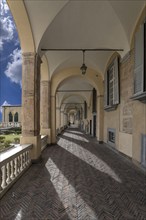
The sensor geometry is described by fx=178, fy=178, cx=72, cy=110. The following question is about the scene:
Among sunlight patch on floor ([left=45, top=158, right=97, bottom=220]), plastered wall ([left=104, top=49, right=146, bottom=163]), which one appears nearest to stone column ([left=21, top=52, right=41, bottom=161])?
sunlight patch on floor ([left=45, top=158, right=97, bottom=220])

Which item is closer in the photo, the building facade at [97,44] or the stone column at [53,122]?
the building facade at [97,44]

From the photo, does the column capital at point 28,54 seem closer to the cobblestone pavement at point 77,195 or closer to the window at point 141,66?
the window at point 141,66

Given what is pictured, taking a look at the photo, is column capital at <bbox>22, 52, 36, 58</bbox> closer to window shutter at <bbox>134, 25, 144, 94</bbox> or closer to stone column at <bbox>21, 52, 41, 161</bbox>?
stone column at <bbox>21, 52, 41, 161</bbox>

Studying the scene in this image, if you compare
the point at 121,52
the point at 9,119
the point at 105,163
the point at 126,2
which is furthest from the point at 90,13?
the point at 9,119

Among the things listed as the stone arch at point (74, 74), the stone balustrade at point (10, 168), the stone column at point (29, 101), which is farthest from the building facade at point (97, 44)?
the stone arch at point (74, 74)

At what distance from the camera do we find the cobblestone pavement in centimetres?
344

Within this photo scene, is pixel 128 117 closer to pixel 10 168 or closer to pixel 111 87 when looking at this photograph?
pixel 111 87

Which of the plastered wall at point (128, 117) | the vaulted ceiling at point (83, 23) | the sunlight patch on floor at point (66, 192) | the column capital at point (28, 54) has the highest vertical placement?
the vaulted ceiling at point (83, 23)

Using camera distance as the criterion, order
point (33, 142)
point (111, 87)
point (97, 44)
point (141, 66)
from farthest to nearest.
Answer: point (111, 87)
point (97, 44)
point (33, 142)
point (141, 66)

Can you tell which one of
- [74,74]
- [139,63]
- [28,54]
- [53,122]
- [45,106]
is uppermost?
[74,74]

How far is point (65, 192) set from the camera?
4516mm

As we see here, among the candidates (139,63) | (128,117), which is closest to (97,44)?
(139,63)

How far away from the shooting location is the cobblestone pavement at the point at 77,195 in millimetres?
3443

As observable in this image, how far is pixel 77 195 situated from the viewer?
434 centimetres
